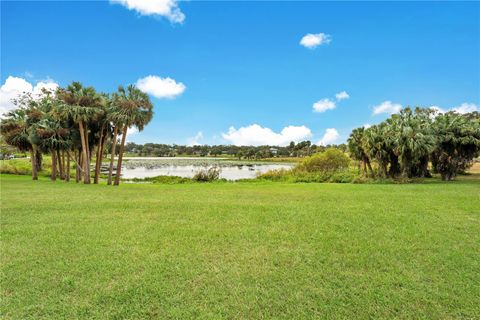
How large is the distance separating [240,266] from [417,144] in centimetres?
2018

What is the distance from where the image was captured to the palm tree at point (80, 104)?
60.0ft

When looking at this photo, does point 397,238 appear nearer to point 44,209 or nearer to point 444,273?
point 444,273

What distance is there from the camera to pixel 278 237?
5.96 metres

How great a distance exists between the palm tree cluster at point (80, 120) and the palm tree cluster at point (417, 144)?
1833 centimetres

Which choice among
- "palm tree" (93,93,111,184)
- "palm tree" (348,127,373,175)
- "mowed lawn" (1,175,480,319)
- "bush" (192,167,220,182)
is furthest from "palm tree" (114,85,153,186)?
"palm tree" (348,127,373,175)

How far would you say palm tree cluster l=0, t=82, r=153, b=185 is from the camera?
18.8 metres

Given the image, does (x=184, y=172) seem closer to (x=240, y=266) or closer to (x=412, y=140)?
(x=412, y=140)

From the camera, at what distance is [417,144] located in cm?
1944

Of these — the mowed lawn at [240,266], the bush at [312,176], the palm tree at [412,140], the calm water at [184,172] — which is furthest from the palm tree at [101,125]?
the palm tree at [412,140]

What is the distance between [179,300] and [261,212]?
523 centimetres

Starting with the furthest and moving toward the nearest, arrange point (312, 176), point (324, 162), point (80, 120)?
point (324, 162) → point (312, 176) → point (80, 120)

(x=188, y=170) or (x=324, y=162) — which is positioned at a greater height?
(x=324, y=162)

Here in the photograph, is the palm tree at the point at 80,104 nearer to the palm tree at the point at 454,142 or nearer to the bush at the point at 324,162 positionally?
the bush at the point at 324,162

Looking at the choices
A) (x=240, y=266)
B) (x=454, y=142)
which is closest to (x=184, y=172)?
(x=454, y=142)
